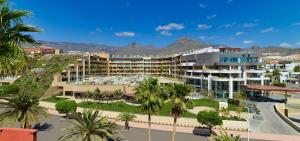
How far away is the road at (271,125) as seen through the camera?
57.8m

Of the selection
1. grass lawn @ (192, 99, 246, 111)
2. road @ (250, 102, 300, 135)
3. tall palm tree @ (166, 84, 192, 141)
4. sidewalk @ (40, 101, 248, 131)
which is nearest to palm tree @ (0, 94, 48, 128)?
tall palm tree @ (166, 84, 192, 141)

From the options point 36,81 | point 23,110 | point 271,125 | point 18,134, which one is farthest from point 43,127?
point 36,81

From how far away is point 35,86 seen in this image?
110625 millimetres

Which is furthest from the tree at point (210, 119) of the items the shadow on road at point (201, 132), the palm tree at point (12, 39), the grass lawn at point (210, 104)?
the palm tree at point (12, 39)

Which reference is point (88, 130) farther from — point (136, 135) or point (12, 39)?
point (136, 135)

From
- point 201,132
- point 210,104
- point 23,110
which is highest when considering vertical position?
point 23,110

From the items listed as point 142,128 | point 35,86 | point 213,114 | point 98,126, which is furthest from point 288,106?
point 35,86

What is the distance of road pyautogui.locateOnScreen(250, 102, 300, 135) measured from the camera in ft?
190

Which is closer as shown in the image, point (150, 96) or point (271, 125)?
point (150, 96)

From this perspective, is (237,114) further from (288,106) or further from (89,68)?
(89,68)

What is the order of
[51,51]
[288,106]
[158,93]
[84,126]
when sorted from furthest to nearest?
[51,51] < [288,106] < [158,93] < [84,126]

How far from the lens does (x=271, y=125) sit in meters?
62.6

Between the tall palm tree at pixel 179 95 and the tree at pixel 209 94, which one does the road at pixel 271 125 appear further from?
the tall palm tree at pixel 179 95

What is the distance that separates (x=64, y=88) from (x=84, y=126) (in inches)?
3144
